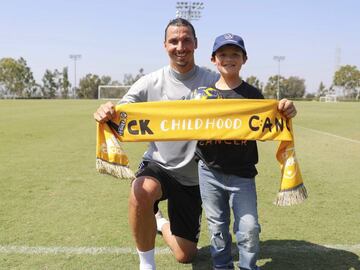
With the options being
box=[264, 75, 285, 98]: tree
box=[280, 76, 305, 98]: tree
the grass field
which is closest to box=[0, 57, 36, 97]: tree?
box=[264, 75, 285, 98]: tree

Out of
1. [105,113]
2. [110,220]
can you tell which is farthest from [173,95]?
[110,220]

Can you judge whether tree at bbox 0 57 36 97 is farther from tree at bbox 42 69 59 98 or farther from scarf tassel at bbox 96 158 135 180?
scarf tassel at bbox 96 158 135 180

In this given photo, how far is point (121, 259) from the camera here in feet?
12.2

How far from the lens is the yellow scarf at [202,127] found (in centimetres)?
342

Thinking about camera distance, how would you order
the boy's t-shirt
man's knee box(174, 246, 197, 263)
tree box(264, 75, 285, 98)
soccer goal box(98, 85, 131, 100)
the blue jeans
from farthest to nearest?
1. tree box(264, 75, 285, 98)
2. soccer goal box(98, 85, 131, 100)
3. man's knee box(174, 246, 197, 263)
4. the boy's t-shirt
5. the blue jeans

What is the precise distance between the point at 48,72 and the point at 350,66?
6320 cm

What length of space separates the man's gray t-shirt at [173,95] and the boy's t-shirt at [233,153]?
37cm

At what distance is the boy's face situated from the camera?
3336 millimetres

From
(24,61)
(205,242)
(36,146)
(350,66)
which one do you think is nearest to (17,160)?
(36,146)

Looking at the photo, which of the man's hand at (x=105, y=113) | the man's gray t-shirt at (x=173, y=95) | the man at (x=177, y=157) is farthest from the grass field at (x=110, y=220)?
the man's hand at (x=105, y=113)

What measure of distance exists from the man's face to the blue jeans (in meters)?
0.96

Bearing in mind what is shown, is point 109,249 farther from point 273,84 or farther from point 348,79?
point 273,84

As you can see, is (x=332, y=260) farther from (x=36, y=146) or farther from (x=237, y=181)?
(x=36, y=146)

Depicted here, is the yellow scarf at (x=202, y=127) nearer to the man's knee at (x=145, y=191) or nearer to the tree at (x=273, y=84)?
the man's knee at (x=145, y=191)
